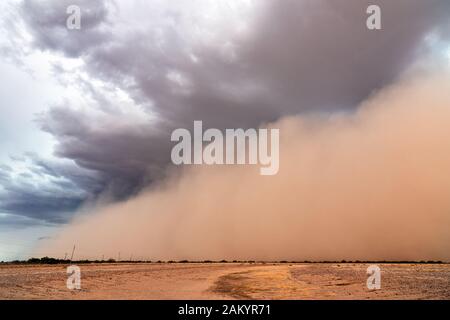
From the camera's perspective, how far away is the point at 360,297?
22359mm
